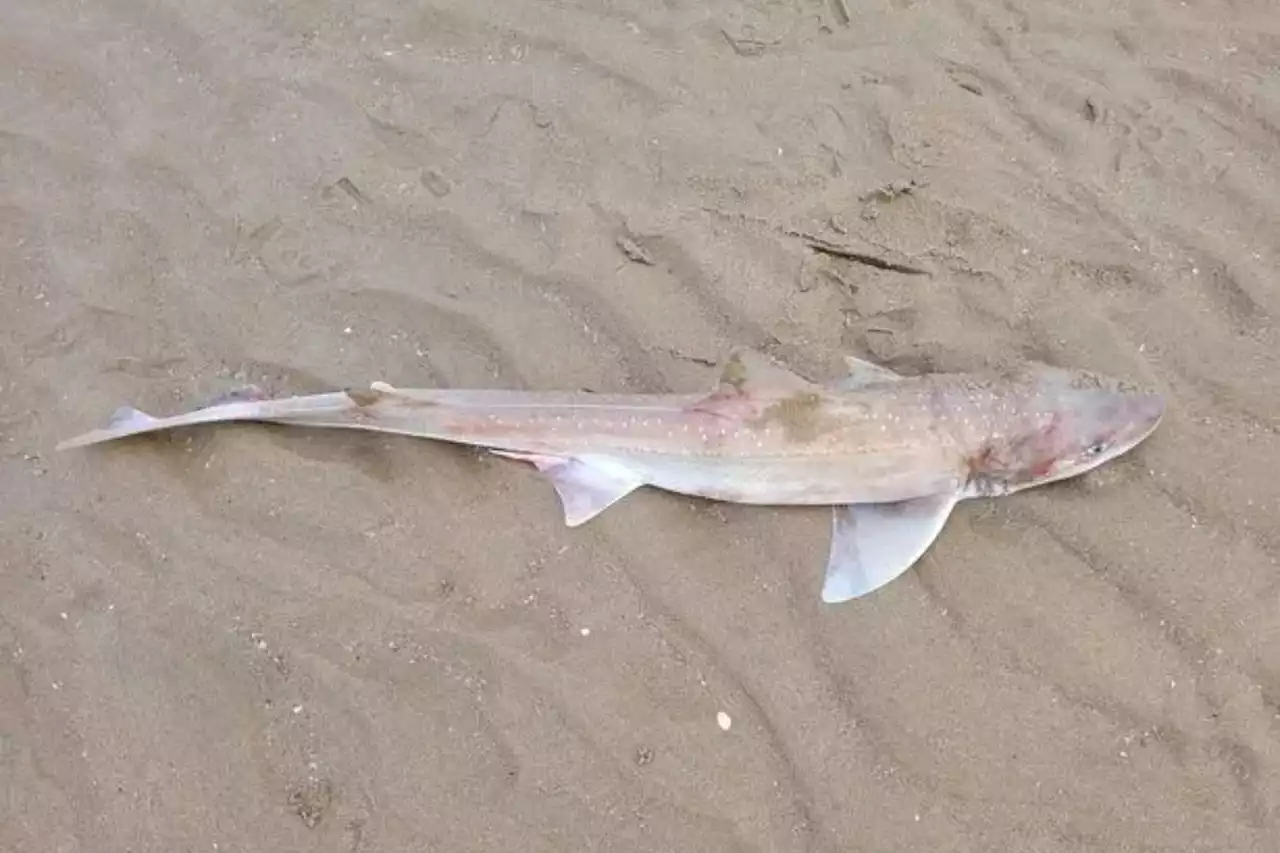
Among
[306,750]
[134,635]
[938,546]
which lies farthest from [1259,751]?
[134,635]

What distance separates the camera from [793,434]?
12.7 feet

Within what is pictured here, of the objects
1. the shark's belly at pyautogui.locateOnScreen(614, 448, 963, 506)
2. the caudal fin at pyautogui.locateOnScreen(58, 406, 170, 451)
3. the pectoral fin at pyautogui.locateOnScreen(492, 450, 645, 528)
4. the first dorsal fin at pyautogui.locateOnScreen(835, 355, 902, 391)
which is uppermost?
the first dorsal fin at pyautogui.locateOnScreen(835, 355, 902, 391)

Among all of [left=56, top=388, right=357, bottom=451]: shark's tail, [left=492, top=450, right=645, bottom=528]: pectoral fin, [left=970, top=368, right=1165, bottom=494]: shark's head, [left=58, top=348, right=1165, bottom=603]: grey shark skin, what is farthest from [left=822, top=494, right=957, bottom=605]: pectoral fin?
[left=56, top=388, right=357, bottom=451]: shark's tail

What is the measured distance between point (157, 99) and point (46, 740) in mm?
2582

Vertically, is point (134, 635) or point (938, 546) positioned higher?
point (938, 546)

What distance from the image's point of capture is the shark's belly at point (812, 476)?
151 inches

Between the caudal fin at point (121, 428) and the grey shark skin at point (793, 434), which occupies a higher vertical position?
the grey shark skin at point (793, 434)

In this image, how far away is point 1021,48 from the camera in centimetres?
485

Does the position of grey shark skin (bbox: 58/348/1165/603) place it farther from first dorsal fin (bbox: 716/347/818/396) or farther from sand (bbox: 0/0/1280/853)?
sand (bbox: 0/0/1280/853)

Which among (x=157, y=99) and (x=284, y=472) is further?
(x=157, y=99)

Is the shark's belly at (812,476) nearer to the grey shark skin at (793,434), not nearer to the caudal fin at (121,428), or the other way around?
the grey shark skin at (793,434)

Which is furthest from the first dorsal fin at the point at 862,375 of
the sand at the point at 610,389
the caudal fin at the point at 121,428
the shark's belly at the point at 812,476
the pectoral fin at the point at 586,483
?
the caudal fin at the point at 121,428

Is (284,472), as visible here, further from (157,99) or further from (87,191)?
(157,99)

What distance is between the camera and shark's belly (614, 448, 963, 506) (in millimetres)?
3848
